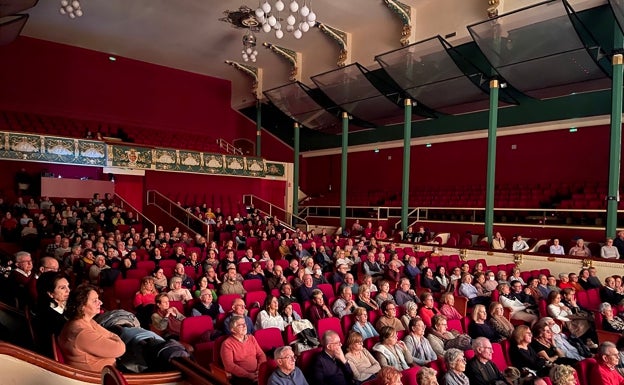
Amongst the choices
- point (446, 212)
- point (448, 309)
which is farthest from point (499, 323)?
point (446, 212)

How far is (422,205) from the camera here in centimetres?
1286

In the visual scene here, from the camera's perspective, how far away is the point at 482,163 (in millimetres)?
12484

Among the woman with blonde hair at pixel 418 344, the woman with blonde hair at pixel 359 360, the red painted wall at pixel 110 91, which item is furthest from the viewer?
the red painted wall at pixel 110 91

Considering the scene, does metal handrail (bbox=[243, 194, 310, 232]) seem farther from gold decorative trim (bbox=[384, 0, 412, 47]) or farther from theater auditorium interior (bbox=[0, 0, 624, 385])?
gold decorative trim (bbox=[384, 0, 412, 47])

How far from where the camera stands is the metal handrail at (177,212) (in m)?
11.0

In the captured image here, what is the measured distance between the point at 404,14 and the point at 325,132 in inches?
225

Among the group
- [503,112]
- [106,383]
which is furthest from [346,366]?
[503,112]

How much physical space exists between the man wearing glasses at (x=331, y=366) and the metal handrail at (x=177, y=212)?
25.5 feet

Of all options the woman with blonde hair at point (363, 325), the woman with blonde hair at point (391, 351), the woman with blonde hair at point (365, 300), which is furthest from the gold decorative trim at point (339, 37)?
the woman with blonde hair at point (391, 351)

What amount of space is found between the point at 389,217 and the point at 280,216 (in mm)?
3963

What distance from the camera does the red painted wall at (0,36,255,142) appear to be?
1280 centimetres

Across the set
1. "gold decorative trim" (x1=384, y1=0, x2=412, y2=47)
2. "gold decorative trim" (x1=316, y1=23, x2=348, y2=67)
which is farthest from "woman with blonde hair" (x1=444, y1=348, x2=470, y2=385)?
"gold decorative trim" (x1=316, y1=23, x2=348, y2=67)

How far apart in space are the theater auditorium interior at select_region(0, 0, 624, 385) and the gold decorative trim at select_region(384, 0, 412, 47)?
72mm

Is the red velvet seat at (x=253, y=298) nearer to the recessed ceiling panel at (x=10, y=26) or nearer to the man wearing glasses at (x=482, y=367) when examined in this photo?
the man wearing glasses at (x=482, y=367)
